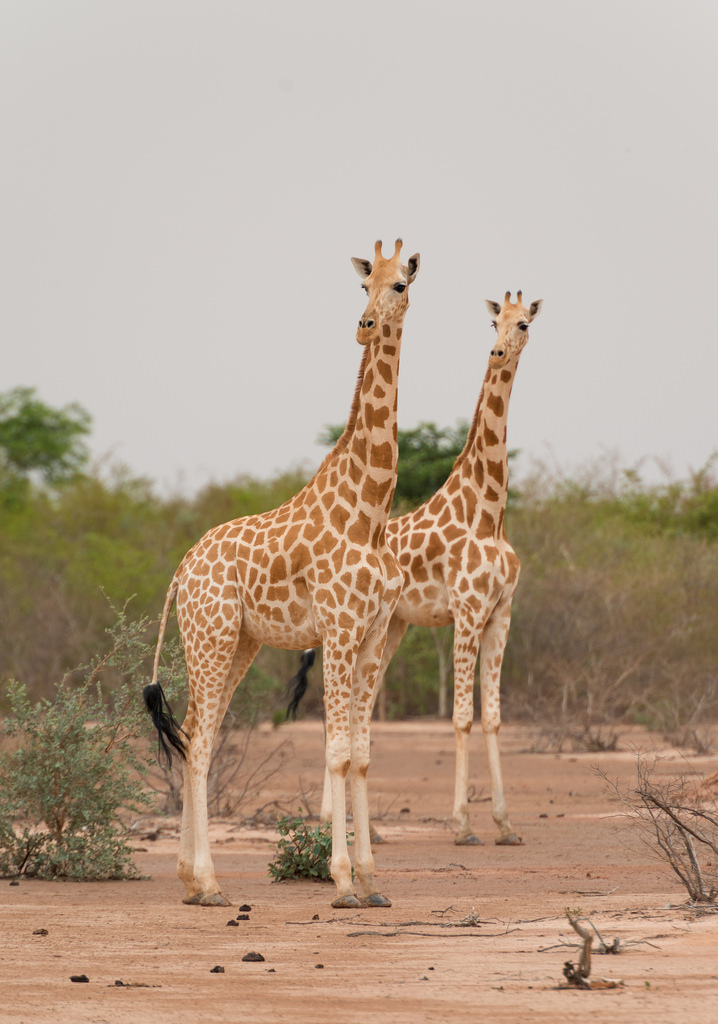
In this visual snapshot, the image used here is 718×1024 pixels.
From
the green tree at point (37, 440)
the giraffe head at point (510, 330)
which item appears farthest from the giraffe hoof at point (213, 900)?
the green tree at point (37, 440)

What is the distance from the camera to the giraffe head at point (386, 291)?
710 centimetres

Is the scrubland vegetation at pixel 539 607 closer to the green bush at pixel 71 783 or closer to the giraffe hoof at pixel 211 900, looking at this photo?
the green bush at pixel 71 783

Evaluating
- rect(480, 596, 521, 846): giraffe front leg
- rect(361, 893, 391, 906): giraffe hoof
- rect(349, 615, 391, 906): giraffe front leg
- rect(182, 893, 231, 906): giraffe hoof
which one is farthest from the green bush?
rect(480, 596, 521, 846): giraffe front leg

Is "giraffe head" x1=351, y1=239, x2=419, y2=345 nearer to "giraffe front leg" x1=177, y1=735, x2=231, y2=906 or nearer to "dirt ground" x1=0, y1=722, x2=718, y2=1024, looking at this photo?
"giraffe front leg" x1=177, y1=735, x2=231, y2=906

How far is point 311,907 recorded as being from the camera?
6.82 meters

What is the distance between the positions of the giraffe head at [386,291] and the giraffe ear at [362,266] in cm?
5

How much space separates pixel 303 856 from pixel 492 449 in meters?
3.83

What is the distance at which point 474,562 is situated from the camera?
387 inches

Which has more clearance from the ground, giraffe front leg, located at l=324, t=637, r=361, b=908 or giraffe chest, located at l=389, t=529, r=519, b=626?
giraffe chest, located at l=389, t=529, r=519, b=626

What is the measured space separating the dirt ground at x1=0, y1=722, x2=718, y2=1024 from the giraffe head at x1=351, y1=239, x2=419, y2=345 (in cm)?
282

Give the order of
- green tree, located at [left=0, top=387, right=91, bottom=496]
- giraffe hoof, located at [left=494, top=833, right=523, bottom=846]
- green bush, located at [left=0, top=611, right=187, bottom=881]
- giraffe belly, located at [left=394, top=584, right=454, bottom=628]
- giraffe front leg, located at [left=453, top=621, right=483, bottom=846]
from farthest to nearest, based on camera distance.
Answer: green tree, located at [left=0, top=387, right=91, bottom=496], giraffe belly, located at [left=394, top=584, right=454, bottom=628], giraffe front leg, located at [left=453, top=621, right=483, bottom=846], giraffe hoof, located at [left=494, top=833, right=523, bottom=846], green bush, located at [left=0, top=611, right=187, bottom=881]

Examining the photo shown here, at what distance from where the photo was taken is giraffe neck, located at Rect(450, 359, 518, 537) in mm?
10094

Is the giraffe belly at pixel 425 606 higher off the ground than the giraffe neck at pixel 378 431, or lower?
lower

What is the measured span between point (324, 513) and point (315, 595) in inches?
20.9
